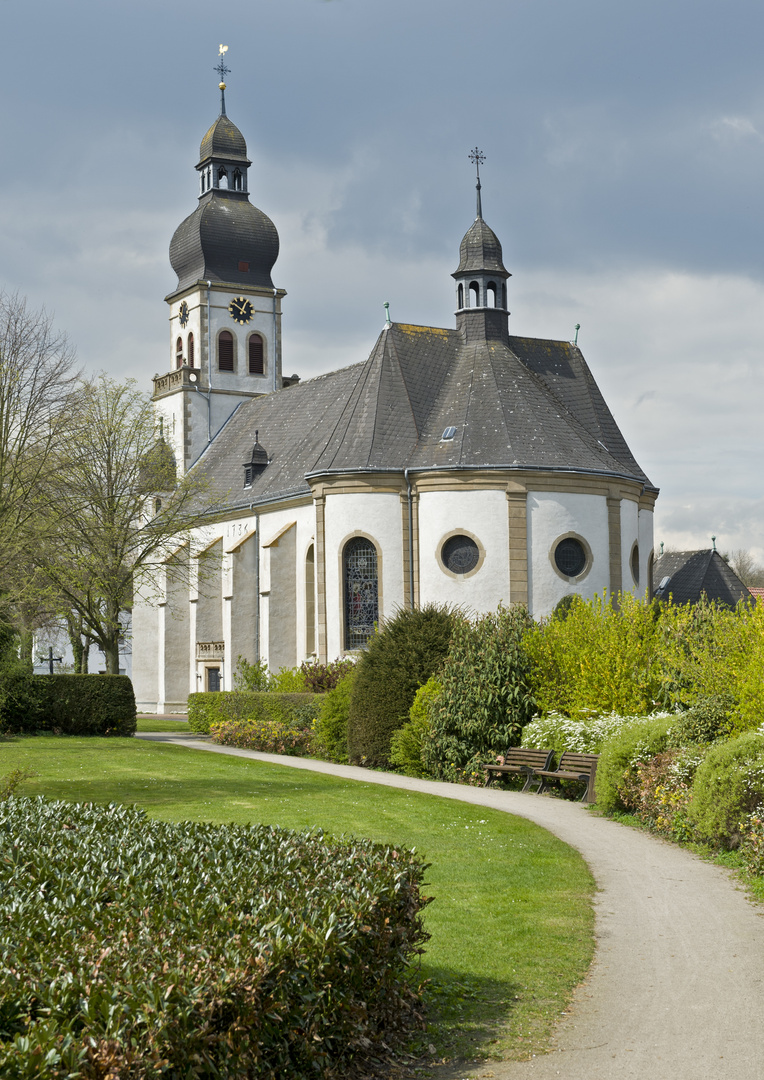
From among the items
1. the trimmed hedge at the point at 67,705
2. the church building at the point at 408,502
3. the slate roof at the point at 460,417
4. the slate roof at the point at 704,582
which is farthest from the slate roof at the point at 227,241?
the trimmed hedge at the point at 67,705

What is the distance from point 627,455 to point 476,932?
104 ft

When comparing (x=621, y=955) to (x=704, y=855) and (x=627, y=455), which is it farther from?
(x=627, y=455)

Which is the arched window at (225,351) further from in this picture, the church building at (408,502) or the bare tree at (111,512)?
the bare tree at (111,512)

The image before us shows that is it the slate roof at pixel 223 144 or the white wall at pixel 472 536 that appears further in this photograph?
the slate roof at pixel 223 144

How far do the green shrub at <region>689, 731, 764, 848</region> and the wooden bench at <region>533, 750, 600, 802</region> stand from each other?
455 cm

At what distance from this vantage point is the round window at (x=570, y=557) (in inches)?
1286

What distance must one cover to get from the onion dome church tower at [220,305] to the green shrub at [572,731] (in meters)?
33.2

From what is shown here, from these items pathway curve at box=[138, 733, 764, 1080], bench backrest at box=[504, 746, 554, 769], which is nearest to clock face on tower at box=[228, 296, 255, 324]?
bench backrest at box=[504, 746, 554, 769]

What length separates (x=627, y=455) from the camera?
127ft

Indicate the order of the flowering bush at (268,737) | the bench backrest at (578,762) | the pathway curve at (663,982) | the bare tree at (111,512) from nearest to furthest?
the pathway curve at (663,982)
the bench backrest at (578,762)
the flowering bush at (268,737)
the bare tree at (111,512)

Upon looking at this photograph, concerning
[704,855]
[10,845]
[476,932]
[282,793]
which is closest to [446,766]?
[282,793]

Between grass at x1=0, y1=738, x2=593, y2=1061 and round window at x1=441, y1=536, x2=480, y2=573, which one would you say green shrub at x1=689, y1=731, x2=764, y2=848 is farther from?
round window at x1=441, y1=536, x2=480, y2=573

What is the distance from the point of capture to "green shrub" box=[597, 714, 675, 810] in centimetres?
1437

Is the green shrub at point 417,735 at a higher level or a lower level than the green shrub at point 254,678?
lower
